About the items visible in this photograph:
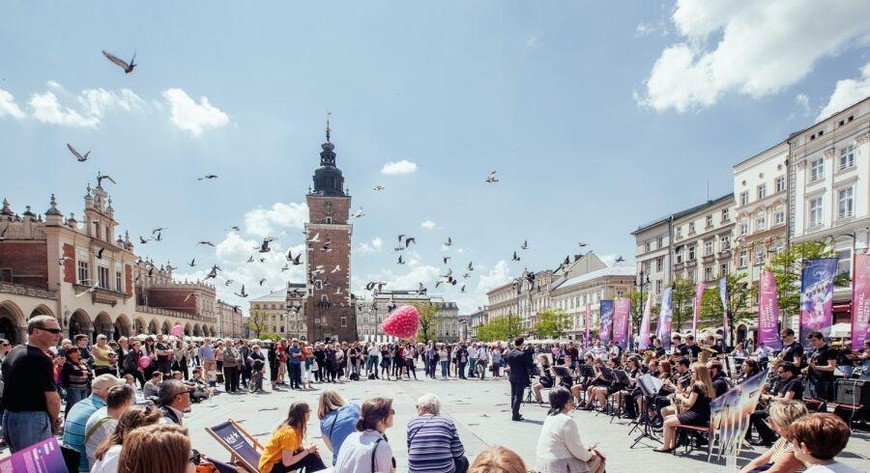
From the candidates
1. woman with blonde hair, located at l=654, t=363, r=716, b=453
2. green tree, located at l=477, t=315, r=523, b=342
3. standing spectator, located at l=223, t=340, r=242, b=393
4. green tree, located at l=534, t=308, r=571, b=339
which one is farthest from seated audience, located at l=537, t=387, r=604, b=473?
green tree, located at l=477, t=315, r=523, b=342

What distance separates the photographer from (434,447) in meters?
4.64

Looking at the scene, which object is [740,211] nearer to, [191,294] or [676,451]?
[676,451]

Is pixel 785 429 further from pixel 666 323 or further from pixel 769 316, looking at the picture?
pixel 666 323

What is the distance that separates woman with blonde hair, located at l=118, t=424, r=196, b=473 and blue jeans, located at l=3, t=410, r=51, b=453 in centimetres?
369

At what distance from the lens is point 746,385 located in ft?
21.9

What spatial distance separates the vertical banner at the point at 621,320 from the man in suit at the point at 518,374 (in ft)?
45.9

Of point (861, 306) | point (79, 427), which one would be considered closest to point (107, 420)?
point (79, 427)

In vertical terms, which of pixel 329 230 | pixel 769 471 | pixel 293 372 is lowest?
pixel 769 471

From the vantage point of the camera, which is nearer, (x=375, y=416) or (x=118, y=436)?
(x=118, y=436)

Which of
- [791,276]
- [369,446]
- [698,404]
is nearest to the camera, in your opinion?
[369,446]

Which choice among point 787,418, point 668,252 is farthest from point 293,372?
point 668,252

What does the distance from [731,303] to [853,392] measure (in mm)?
32857

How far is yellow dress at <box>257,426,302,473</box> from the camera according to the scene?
5.31m

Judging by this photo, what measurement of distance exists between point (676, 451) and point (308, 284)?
6281 centimetres
